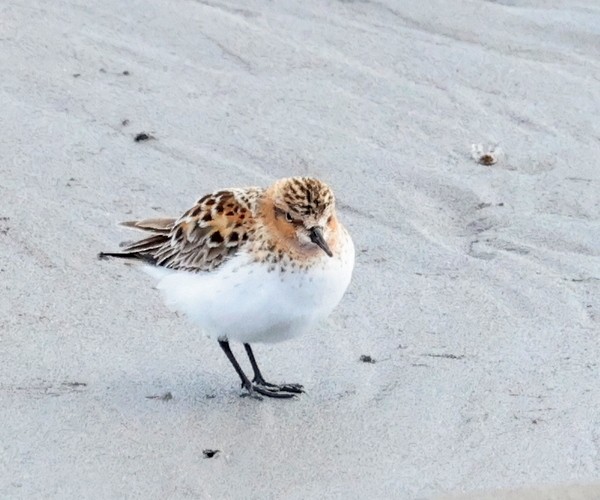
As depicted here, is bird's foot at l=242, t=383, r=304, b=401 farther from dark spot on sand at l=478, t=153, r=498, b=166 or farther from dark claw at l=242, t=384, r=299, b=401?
dark spot on sand at l=478, t=153, r=498, b=166

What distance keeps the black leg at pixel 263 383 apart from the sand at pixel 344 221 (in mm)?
111

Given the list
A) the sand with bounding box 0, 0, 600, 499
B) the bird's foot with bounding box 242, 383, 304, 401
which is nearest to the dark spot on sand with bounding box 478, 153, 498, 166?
the sand with bounding box 0, 0, 600, 499

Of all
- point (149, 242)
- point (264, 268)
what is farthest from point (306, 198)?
point (149, 242)

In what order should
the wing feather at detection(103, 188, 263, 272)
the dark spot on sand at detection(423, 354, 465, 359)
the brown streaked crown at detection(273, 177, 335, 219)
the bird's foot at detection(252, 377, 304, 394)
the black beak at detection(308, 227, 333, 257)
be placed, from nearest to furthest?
the black beak at detection(308, 227, 333, 257) < the brown streaked crown at detection(273, 177, 335, 219) < the wing feather at detection(103, 188, 263, 272) < the bird's foot at detection(252, 377, 304, 394) < the dark spot on sand at detection(423, 354, 465, 359)

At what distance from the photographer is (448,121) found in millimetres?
9227

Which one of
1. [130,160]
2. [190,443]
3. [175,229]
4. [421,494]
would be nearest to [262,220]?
[175,229]

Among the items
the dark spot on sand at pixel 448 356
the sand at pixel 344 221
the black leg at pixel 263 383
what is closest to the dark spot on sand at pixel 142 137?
the sand at pixel 344 221

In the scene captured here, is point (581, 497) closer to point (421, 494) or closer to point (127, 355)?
point (421, 494)

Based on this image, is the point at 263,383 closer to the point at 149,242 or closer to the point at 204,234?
the point at 204,234

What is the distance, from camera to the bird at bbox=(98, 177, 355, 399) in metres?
6.03

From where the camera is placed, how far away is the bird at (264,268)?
19.8ft

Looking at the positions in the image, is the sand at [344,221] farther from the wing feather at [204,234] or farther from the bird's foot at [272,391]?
the wing feather at [204,234]

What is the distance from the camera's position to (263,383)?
6.51 meters

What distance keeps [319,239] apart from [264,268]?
27cm
